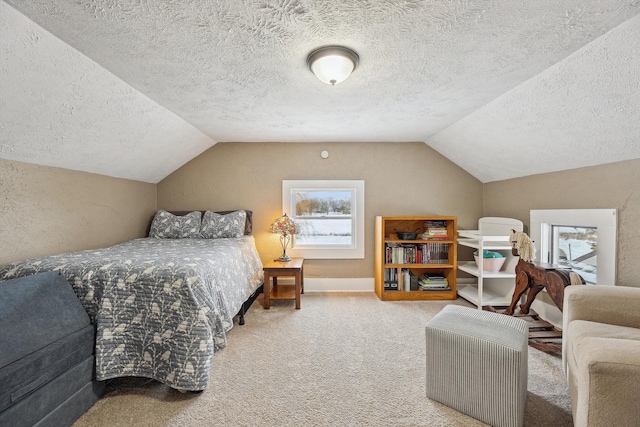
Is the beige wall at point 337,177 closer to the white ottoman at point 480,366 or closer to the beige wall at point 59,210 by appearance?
the beige wall at point 59,210

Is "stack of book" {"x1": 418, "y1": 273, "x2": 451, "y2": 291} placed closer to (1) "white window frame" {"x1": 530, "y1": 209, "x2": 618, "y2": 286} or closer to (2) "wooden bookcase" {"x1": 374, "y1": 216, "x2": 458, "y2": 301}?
(2) "wooden bookcase" {"x1": 374, "y1": 216, "x2": 458, "y2": 301}

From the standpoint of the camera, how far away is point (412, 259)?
137 inches

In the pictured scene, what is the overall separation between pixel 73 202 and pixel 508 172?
4.68 meters

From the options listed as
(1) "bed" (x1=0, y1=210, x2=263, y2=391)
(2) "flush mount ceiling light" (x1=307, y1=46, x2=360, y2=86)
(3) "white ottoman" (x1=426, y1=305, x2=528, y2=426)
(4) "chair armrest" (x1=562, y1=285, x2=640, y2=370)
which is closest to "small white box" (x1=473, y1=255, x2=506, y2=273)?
(4) "chair armrest" (x1=562, y1=285, x2=640, y2=370)

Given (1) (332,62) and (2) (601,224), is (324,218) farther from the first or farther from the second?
(2) (601,224)

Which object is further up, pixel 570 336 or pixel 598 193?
pixel 598 193

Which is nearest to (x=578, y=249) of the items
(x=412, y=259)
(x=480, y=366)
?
(x=412, y=259)

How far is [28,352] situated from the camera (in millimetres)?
1295

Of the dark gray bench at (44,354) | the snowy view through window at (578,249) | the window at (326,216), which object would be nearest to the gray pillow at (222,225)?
the window at (326,216)

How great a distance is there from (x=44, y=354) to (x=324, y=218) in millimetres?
2996

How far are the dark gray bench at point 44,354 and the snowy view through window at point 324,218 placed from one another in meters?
2.54

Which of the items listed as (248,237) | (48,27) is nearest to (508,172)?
(248,237)

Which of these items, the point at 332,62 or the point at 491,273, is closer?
the point at 332,62

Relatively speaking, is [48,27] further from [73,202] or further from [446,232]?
[446,232]
